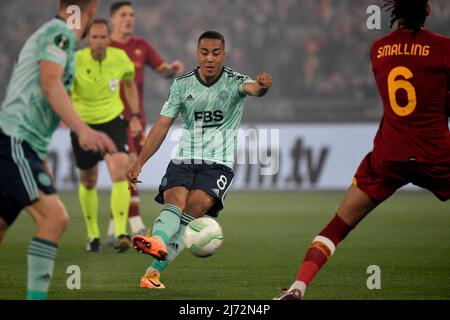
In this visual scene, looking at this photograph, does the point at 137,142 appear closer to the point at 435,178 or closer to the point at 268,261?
the point at 268,261

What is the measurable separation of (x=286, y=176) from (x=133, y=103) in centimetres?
980

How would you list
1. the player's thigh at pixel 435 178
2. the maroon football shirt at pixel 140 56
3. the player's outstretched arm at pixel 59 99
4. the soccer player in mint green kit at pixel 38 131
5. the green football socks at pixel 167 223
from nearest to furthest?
1. the player's outstretched arm at pixel 59 99
2. the soccer player in mint green kit at pixel 38 131
3. the player's thigh at pixel 435 178
4. the green football socks at pixel 167 223
5. the maroon football shirt at pixel 140 56

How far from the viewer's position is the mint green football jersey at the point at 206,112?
27.0 feet

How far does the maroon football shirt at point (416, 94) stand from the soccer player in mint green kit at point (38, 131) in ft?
7.26

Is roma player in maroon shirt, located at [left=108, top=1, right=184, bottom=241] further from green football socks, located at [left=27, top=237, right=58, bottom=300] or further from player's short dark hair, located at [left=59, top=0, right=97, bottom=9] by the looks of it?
green football socks, located at [left=27, top=237, right=58, bottom=300]

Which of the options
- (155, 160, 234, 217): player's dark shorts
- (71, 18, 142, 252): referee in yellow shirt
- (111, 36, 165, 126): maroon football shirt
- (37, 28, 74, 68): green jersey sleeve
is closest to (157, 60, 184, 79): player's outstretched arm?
(111, 36, 165, 126): maroon football shirt

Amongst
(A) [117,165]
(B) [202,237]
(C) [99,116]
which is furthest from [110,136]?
(B) [202,237]

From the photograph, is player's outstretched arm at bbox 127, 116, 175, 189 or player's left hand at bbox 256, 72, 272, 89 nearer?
player's left hand at bbox 256, 72, 272, 89

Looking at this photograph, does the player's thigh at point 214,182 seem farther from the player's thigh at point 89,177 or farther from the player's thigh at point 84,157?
the player's thigh at point 89,177

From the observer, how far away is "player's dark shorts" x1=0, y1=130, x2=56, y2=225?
234 inches

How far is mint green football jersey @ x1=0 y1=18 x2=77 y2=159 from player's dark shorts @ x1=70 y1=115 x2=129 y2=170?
512 cm

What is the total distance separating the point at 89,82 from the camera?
1137 centimetres

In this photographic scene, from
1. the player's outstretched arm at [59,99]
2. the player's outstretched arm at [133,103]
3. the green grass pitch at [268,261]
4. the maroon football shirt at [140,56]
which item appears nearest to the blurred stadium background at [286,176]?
the green grass pitch at [268,261]

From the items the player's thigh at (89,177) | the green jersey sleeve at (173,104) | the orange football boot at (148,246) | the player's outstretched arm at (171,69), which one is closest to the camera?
the orange football boot at (148,246)
